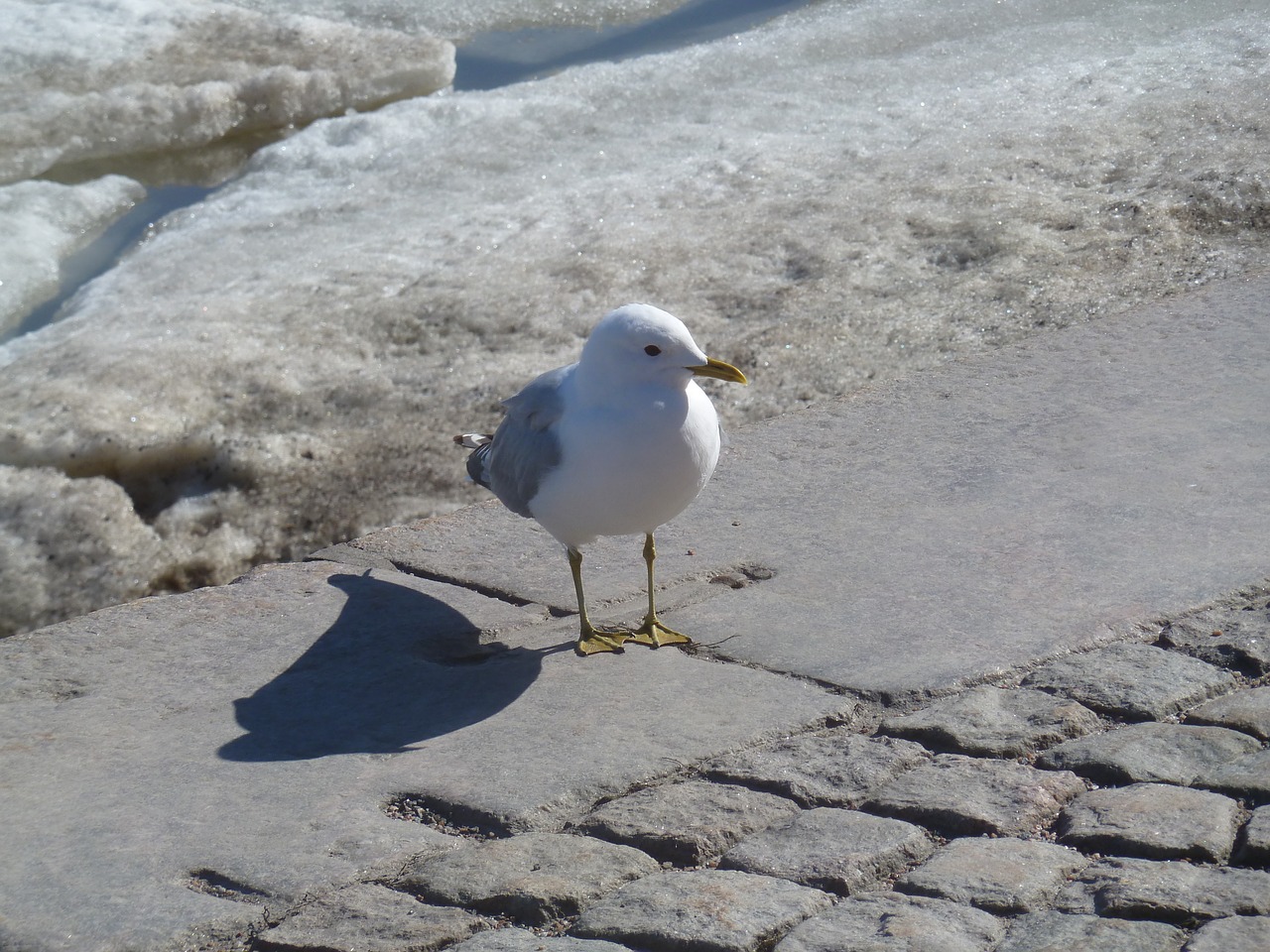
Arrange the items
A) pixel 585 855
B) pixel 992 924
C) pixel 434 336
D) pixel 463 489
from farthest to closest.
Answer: pixel 434 336
pixel 463 489
pixel 585 855
pixel 992 924

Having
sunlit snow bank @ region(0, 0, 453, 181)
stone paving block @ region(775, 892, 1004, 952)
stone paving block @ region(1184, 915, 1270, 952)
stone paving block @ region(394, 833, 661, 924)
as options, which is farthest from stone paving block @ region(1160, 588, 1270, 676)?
sunlit snow bank @ region(0, 0, 453, 181)

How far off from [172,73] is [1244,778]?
7544 millimetres

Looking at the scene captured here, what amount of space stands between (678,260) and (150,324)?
2.07 meters

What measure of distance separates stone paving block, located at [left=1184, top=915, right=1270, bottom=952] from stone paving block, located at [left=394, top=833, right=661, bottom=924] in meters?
0.79

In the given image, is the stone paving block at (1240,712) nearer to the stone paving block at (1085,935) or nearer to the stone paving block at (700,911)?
the stone paving block at (1085,935)

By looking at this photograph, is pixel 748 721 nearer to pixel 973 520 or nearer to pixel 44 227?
pixel 973 520

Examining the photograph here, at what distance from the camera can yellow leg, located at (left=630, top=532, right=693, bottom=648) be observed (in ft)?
10.1

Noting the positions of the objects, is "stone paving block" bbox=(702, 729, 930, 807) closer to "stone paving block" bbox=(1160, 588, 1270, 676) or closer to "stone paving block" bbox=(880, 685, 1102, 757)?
"stone paving block" bbox=(880, 685, 1102, 757)

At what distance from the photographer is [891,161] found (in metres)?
6.39

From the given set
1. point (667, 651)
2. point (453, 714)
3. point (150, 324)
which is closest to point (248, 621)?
point (453, 714)

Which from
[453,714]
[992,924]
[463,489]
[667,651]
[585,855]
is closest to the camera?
[992,924]

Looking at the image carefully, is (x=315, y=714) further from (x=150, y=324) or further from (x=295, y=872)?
(x=150, y=324)

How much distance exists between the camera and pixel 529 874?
84.4 inches

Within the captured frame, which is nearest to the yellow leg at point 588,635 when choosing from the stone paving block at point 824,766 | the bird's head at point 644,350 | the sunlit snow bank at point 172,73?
the bird's head at point 644,350
